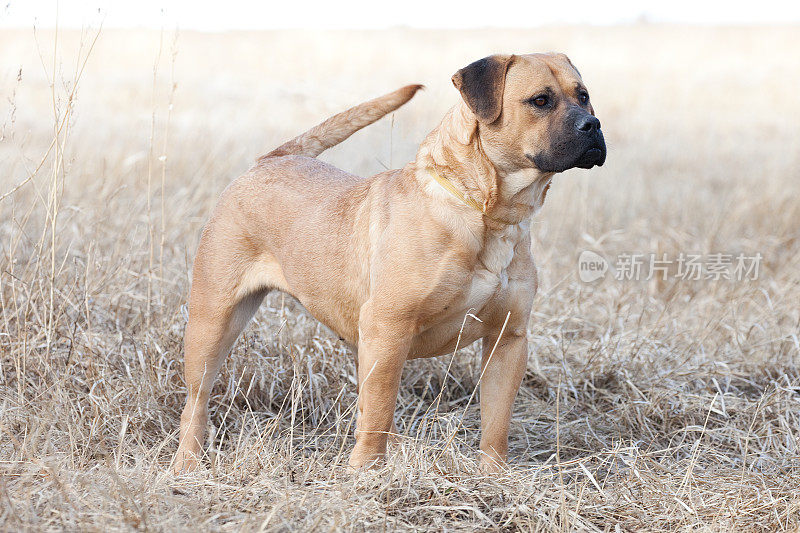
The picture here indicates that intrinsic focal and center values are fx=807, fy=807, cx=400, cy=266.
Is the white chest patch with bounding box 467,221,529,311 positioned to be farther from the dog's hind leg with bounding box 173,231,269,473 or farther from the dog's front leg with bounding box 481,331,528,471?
the dog's hind leg with bounding box 173,231,269,473

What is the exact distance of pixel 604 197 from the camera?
340 inches

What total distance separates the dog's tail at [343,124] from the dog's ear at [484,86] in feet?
1.46

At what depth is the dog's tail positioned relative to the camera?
370 cm

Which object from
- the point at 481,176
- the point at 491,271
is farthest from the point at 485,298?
the point at 481,176

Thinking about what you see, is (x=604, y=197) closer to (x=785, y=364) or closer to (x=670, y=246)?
(x=670, y=246)

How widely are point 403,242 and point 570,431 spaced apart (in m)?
1.53

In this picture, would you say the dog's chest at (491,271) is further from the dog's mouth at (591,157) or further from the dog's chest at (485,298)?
the dog's mouth at (591,157)

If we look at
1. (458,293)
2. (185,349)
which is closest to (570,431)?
(458,293)

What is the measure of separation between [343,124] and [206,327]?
1175mm

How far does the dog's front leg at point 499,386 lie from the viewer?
3.37m

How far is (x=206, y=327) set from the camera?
149 inches

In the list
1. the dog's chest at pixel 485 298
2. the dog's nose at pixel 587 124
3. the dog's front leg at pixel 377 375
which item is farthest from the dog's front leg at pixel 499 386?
the dog's nose at pixel 587 124

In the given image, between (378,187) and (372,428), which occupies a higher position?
(378,187)

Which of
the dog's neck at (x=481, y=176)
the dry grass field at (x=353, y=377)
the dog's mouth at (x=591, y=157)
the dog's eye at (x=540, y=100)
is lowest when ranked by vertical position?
the dry grass field at (x=353, y=377)
